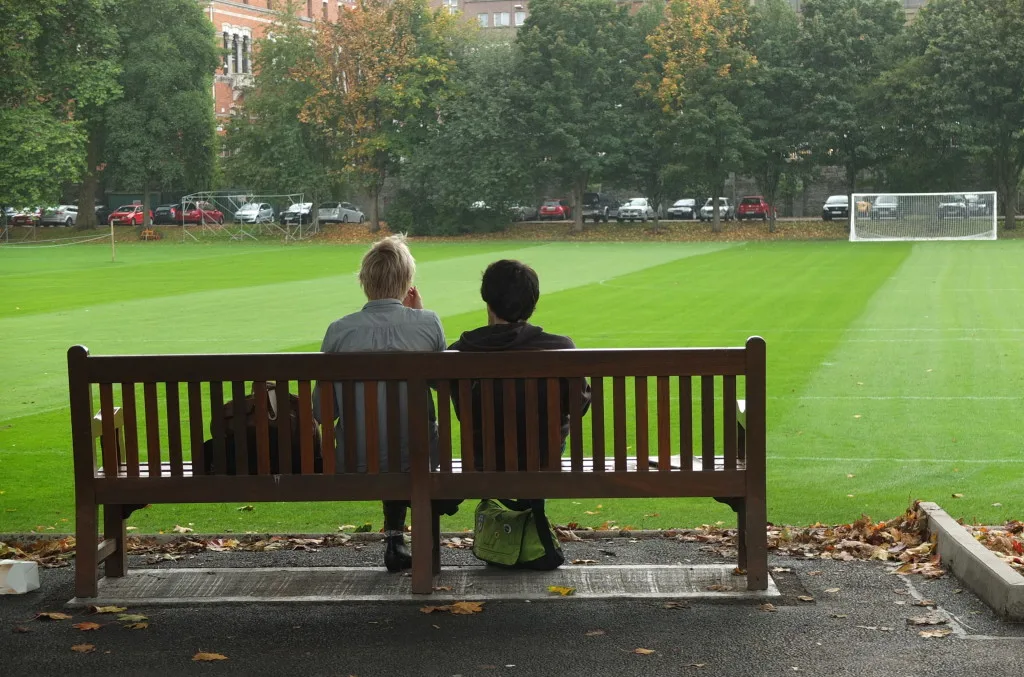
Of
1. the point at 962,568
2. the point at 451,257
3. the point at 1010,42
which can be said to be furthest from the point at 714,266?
the point at 962,568

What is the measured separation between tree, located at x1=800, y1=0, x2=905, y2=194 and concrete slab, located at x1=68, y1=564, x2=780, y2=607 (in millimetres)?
57105

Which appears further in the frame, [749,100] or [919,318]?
[749,100]

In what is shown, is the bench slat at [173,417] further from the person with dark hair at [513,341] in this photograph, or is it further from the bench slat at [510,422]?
the bench slat at [510,422]

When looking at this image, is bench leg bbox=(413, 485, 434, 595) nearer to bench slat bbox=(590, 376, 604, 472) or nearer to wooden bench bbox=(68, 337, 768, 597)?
wooden bench bbox=(68, 337, 768, 597)

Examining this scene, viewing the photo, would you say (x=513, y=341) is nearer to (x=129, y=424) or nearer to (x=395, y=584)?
(x=395, y=584)

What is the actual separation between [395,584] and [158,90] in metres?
66.7

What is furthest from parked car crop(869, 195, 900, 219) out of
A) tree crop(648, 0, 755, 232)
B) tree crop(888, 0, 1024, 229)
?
tree crop(648, 0, 755, 232)

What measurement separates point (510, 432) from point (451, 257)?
40.6 meters

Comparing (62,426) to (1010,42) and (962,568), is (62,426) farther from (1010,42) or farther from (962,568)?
(1010,42)

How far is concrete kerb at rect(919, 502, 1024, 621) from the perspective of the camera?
533 cm

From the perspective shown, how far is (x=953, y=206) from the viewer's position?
5431 centimetres

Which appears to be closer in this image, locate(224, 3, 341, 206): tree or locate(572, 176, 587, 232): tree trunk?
locate(572, 176, 587, 232): tree trunk

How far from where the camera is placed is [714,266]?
3753cm

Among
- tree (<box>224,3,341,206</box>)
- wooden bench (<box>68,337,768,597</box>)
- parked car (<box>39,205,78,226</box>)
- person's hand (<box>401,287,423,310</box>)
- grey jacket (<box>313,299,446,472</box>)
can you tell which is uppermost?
tree (<box>224,3,341,206</box>)
